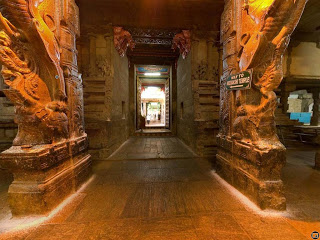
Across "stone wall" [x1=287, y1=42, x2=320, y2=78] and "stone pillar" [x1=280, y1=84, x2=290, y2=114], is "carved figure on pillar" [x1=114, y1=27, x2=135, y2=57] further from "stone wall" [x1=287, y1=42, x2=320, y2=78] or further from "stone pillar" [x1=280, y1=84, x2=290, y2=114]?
"stone pillar" [x1=280, y1=84, x2=290, y2=114]

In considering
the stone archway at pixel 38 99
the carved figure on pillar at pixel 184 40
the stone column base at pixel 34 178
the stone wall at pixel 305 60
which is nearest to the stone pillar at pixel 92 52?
the stone archway at pixel 38 99

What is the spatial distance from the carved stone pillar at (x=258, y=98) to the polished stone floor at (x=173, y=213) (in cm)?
31

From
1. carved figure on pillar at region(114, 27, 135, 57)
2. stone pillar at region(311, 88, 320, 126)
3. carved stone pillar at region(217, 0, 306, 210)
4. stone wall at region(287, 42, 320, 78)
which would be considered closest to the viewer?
carved stone pillar at region(217, 0, 306, 210)

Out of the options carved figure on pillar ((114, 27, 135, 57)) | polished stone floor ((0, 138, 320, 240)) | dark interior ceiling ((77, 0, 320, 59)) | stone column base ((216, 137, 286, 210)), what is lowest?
polished stone floor ((0, 138, 320, 240))

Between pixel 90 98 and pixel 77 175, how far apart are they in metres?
2.59

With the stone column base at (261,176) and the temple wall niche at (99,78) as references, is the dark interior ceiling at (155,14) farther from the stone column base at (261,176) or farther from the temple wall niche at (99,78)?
the stone column base at (261,176)

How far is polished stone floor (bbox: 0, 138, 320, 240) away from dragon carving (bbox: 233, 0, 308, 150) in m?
0.92

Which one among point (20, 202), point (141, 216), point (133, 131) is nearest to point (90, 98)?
point (20, 202)

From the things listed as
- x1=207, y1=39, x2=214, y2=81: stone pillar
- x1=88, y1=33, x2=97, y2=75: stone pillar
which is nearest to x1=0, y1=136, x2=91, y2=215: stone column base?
x1=88, y1=33, x2=97, y2=75: stone pillar

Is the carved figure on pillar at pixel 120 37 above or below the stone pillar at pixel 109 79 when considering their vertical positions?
above

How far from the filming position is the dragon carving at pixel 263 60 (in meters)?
1.75

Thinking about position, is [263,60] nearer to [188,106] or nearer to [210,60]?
[210,60]

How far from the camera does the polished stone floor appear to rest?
4.86 feet

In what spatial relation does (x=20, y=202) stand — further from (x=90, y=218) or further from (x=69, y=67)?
(x=69, y=67)
